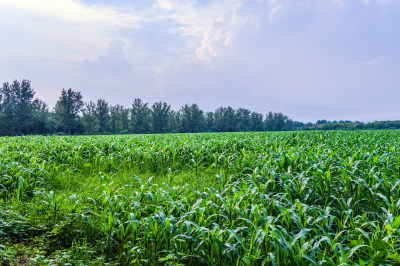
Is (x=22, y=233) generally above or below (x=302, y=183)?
below

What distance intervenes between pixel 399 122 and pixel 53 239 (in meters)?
123

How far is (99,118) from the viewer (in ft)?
236

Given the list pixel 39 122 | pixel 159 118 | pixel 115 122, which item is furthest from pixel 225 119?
pixel 39 122

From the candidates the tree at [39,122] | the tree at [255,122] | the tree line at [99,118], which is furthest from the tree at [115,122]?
the tree at [255,122]

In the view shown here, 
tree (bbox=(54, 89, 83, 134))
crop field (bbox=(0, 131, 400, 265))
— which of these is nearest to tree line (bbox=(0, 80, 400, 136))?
tree (bbox=(54, 89, 83, 134))

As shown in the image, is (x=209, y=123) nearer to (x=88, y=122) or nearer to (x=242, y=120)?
(x=242, y=120)

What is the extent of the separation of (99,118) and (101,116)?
2.95 ft

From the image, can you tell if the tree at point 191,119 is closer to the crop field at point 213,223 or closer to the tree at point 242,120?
the tree at point 242,120

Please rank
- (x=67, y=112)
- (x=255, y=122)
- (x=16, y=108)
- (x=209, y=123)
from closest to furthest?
(x=16, y=108), (x=67, y=112), (x=209, y=123), (x=255, y=122)

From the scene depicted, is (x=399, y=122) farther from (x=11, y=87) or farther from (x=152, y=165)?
(x=11, y=87)

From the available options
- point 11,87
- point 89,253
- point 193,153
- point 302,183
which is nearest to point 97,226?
point 89,253

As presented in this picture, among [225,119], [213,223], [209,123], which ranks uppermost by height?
[225,119]

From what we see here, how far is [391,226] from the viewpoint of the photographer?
2.63 m

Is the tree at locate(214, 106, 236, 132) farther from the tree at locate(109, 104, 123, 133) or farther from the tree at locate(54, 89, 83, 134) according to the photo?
the tree at locate(54, 89, 83, 134)
